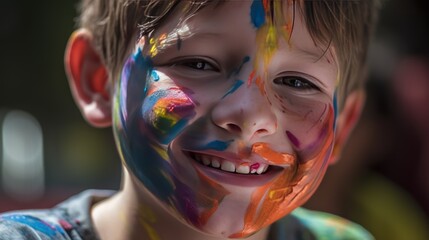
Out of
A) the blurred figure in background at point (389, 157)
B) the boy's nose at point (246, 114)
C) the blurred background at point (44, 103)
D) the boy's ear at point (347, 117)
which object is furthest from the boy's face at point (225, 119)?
the blurred background at point (44, 103)

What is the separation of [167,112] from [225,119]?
0.11 metres

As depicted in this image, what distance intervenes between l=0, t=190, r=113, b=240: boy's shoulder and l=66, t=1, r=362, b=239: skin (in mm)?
209

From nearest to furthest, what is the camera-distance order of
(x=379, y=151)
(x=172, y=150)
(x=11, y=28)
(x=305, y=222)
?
(x=172, y=150) → (x=305, y=222) → (x=379, y=151) → (x=11, y=28)

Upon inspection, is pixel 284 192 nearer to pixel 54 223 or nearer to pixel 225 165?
pixel 225 165

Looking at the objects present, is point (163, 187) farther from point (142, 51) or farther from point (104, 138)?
point (104, 138)

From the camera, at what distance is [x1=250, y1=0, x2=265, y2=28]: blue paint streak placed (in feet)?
4.04

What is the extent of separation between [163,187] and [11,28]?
3.37 m

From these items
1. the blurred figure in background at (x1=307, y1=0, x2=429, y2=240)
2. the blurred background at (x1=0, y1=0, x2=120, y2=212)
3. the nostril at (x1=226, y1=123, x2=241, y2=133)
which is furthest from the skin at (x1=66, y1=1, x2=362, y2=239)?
the blurred background at (x1=0, y1=0, x2=120, y2=212)

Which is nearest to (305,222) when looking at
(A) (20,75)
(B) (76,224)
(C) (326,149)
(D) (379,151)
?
(C) (326,149)

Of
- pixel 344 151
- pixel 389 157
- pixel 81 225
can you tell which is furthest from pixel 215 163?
pixel 389 157

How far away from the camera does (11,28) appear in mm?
4367

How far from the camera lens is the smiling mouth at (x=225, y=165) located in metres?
1.22

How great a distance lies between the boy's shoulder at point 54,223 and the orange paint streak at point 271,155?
0.41m

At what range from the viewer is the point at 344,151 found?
2848 millimetres
